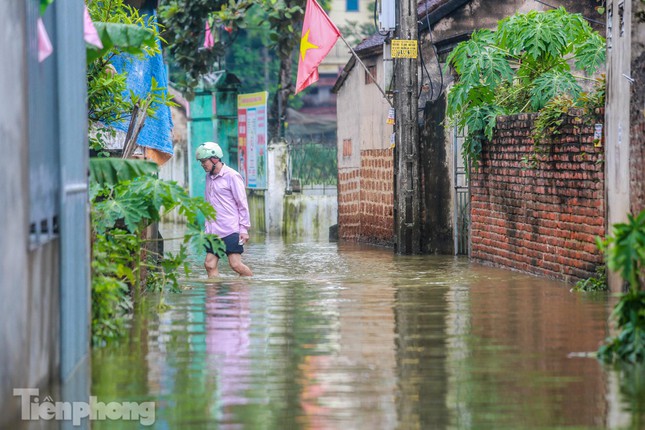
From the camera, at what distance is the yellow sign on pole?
22250 millimetres

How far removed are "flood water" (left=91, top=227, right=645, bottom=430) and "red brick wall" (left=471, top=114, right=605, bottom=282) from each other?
2.30 feet

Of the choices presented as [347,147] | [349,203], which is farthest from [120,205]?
[347,147]

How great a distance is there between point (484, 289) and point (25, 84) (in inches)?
339

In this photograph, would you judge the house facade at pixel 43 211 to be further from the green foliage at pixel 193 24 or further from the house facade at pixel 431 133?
the green foliage at pixel 193 24

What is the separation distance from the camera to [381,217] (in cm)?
2544

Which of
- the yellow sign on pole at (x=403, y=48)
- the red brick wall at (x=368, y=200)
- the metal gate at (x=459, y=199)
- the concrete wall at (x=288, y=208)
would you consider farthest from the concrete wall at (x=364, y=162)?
the metal gate at (x=459, y=199)

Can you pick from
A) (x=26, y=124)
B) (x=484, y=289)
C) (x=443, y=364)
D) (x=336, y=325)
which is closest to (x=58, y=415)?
(x=26, y=124)

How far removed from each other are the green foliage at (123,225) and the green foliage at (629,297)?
402cm

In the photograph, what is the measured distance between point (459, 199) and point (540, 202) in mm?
4677

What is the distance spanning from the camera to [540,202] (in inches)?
693

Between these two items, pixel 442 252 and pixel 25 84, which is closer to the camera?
pixel 25 84

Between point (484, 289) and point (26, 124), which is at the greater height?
point (26, 124)

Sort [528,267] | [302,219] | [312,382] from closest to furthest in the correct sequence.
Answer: [312,382] < [528,267] < [302,219]

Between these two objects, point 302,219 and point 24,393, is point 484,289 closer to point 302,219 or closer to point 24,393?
point 24,393
